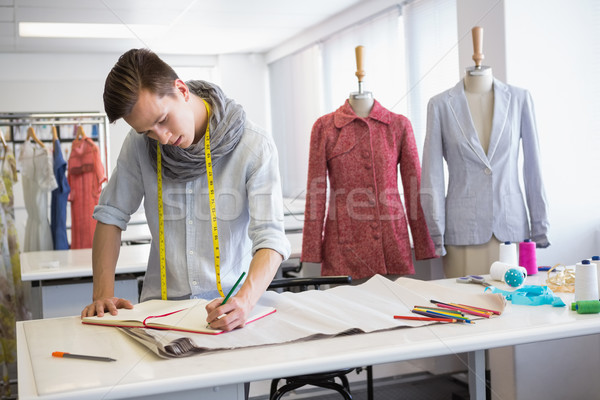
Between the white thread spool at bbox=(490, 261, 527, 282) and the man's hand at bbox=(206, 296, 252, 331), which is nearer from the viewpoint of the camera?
the man's hand at bbox=(206, 296, 252, 331)

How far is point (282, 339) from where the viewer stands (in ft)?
3.74

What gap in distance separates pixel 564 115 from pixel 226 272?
6.03ft

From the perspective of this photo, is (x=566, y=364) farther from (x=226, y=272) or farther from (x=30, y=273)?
(x=30, y=273)

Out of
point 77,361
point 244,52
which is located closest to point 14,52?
point 244,52

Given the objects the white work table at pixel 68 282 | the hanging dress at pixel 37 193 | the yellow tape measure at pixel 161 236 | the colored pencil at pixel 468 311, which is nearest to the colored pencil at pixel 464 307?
the colored pencil at pixel 468 311

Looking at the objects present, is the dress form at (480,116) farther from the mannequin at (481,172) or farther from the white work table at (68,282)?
the white work table at (68,282)

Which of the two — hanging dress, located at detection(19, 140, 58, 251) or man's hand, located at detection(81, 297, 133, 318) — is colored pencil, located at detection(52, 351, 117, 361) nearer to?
man's hand, located at detection(81, 297, 133, 318)

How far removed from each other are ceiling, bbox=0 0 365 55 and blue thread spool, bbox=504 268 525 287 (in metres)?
3.44

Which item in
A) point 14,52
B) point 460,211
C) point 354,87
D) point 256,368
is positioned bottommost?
point 256,368

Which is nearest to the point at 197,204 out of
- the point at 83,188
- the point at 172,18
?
the point at 83,188

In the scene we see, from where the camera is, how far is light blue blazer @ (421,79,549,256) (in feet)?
7.55

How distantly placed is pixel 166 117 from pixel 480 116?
4.76ft

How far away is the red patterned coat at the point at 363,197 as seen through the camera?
2.52m

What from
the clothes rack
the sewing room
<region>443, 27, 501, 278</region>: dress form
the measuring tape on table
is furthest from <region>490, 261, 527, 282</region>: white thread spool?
the clothes rack
